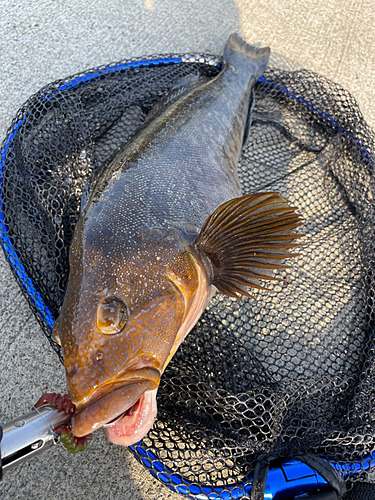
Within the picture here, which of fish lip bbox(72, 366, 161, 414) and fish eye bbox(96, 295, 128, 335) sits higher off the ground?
fish eye bbox(96, 295, 128, 335)

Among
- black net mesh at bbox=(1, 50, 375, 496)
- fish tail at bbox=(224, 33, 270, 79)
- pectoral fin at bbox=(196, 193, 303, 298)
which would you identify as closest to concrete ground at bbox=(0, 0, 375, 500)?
black net mesh at bbox=(1, 50, 375, 496)

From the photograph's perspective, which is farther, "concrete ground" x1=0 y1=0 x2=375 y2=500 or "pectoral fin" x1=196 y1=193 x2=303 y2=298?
"concrete ground" x1=0 y1=0 x2=375 y2=500

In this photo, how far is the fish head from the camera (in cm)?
122

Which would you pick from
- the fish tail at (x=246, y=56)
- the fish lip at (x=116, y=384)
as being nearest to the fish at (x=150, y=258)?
the fish lip at (x=116, y=384)

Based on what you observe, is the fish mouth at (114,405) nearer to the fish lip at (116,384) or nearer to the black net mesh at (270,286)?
the fish lip at (116,384)

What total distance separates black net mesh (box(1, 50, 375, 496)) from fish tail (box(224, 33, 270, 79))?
0.43 feet

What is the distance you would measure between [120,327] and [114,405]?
0.26 metres

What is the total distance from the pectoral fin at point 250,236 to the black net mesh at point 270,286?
0.53m

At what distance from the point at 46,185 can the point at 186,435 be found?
1.57 meters

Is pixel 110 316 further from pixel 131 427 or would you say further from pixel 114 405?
pixel 131 427

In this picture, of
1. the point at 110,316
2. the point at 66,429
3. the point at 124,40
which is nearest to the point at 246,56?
the point at 124,40

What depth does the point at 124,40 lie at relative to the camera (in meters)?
3.46

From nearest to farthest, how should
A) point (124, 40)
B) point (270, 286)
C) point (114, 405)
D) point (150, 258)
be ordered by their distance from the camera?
1. point (114, 405)
2. point (150, 258)
3. point (270, 286)
4. point (124, 40)

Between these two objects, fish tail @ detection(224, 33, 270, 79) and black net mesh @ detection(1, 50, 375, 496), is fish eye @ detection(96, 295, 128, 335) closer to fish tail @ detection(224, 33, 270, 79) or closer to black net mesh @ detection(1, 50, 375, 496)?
black net mesh @ detection(1, 50, 375, 496)
